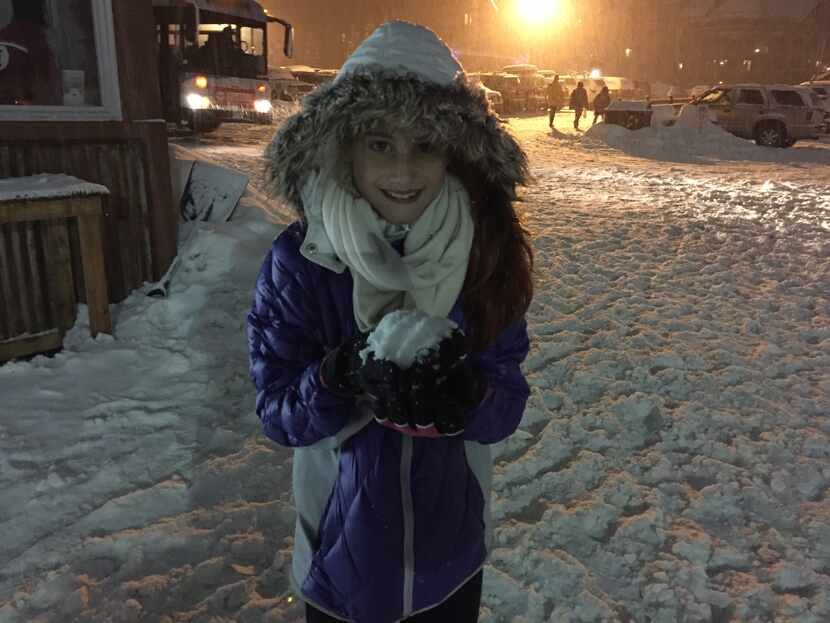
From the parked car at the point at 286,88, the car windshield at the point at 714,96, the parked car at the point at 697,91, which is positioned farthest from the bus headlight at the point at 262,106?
the parked car at the point at 697,91

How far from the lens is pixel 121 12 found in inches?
187

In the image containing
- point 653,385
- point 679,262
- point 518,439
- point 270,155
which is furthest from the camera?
point 679,262

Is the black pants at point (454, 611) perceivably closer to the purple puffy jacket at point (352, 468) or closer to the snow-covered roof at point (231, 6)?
the purple puffy jacket at point (352, 468)

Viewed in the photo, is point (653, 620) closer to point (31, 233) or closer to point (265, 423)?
point (265, 423)

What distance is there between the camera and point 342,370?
1.36 metres

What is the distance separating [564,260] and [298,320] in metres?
6.00

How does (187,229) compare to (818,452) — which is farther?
(187,229)

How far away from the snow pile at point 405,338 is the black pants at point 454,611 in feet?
2.46

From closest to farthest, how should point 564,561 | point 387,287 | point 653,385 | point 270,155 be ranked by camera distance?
point 387,287, point 270,155, point 564,561, point 653,385

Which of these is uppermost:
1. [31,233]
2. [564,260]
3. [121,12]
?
[121,12]

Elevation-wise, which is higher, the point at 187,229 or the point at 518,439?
the point at 187,229

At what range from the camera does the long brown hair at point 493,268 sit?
1.59 m

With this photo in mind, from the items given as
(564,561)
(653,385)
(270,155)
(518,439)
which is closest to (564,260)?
(653,385)

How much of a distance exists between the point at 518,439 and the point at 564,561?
103cm
